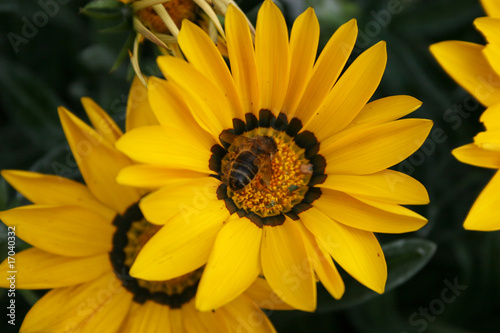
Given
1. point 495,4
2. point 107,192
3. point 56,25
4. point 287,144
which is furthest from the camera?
point 56,25

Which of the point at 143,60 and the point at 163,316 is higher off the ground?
the point at 143,60

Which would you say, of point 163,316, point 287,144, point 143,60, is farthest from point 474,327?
point 143,60

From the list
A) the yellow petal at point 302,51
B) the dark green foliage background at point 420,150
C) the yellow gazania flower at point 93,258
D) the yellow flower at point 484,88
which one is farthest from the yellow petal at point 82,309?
the yellow flower at point 484,88

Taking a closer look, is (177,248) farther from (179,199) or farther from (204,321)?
(204,321)

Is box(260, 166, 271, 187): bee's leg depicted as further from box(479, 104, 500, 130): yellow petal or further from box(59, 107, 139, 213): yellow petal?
box(479, 104, 500, 130): yellow petal

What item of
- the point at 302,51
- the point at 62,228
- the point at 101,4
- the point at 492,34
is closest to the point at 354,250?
the point at 302,51

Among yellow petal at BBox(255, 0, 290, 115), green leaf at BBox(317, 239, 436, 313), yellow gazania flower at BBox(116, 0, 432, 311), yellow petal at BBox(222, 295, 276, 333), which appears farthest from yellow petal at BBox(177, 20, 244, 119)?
green leaf at BBox(317, 239, 436, 313)

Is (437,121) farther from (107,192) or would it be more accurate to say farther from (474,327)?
(107,192)
